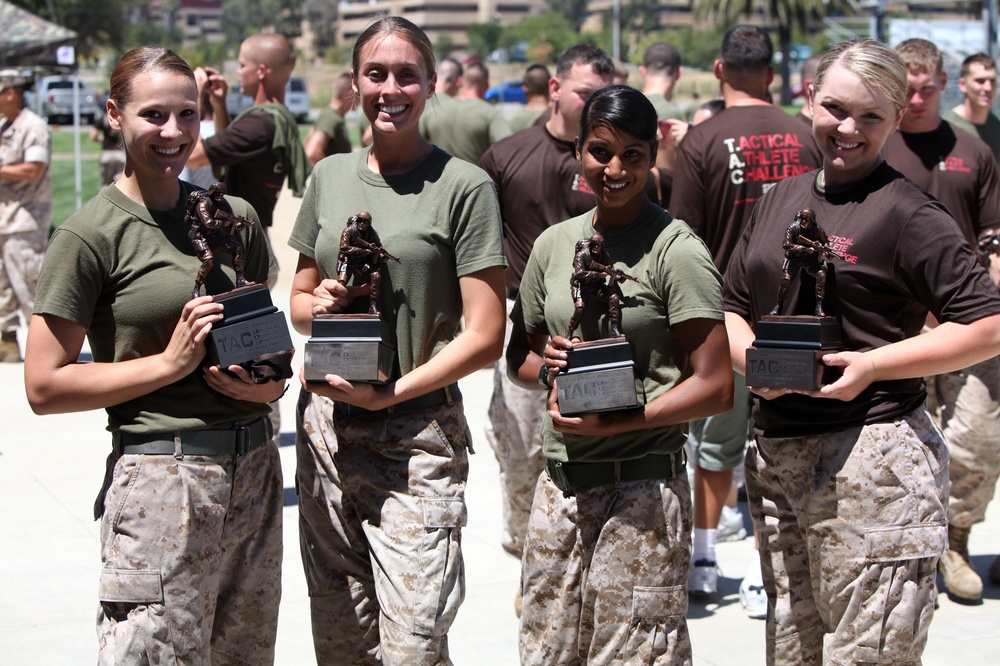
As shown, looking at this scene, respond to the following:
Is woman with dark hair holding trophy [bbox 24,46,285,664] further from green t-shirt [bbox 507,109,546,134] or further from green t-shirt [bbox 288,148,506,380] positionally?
green t-shirt [bbox 507,109,546,134]

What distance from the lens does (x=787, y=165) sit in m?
5.75

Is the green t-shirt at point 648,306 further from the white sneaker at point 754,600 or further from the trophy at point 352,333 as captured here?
the white sneaker at point 754,600

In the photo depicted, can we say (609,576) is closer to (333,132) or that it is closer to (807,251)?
(807,251)

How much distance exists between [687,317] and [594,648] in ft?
3.05

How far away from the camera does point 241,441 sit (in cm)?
336

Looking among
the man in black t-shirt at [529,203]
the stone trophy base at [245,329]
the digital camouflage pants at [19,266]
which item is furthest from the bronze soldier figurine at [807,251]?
the digital camouflage pants at [19,266]

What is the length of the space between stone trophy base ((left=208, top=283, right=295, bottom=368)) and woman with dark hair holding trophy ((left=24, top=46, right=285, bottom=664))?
0.14 ft

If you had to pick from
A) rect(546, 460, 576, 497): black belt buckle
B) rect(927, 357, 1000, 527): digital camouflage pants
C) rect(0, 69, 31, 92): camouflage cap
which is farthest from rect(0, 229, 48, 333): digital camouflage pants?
rect(546, 460, 576, 497): black belt buckle

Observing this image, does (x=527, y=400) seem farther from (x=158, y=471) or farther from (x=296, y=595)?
(x=158, y=471)

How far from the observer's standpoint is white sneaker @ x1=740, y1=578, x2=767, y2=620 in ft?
17.6

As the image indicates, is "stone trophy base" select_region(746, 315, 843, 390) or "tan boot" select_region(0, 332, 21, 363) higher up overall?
"stone trophy base" select_region(746, 315, 843, 390)

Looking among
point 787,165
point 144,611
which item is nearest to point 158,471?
point 144,611

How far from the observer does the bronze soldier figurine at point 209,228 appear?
3230 millimetres

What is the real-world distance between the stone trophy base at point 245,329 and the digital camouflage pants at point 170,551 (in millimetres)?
303
